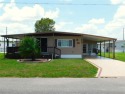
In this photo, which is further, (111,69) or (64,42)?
(64,42)

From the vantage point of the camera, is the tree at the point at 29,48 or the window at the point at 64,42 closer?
the tree at the point at 29,48

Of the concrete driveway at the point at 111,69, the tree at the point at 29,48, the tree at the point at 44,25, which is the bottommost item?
the concrete driveway at the point at 111,69

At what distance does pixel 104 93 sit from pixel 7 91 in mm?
3168

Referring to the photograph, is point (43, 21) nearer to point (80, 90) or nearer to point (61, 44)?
point (61, 44)

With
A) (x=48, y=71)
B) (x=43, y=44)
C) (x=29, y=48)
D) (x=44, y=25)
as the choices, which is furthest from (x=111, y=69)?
(x=44, y=25)

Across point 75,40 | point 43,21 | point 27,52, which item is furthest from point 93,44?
point 43,21

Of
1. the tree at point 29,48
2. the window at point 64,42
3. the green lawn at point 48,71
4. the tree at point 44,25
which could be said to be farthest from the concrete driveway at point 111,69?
the tree at point 44,25

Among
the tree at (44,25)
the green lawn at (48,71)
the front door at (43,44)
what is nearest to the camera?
the green lawn at (48,71)

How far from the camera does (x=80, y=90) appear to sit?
9812mm

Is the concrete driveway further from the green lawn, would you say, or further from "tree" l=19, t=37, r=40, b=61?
"tree" l=19, t=37, r=40, b=61

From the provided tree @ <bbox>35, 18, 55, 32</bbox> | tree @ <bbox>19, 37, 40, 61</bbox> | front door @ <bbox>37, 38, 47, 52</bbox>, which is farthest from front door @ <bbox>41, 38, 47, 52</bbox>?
tree @ <bbox>35, 18, 55, 32</bbox>

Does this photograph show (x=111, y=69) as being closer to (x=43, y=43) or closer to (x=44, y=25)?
(x=43, y=43)

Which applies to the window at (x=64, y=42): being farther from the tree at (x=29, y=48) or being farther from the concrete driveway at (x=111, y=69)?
the concrete driveway at (x=111, y=69)

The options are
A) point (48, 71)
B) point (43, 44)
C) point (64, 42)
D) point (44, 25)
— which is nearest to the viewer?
point (48, 71)
